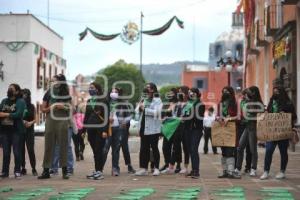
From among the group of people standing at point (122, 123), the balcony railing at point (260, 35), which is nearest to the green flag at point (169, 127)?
the group of people standing at point (122, 123)

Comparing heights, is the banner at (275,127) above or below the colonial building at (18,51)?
below

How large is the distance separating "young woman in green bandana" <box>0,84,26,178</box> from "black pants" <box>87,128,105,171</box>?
1397 millimetres

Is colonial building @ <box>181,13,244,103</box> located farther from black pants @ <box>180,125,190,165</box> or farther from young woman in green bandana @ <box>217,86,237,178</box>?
young woman in green bandana @ <box>217,86,237,178</box>

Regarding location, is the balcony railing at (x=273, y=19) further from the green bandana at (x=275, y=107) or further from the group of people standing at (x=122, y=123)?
the green bandana at (x=275, y=107)

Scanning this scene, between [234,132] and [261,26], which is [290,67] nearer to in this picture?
[261,26]

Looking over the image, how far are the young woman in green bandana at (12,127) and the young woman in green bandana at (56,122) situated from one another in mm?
602

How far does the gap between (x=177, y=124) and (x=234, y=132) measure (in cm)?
156

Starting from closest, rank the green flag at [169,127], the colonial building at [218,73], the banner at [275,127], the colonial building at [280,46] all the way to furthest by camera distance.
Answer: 1. the banner at [275,127]
2. the green flag at [169,127]
3. the colonial building at [280,46]
4. the colonial building at [218,73]

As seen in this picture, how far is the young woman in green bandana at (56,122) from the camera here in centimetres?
1246

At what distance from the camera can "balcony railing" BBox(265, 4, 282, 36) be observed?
26.5m

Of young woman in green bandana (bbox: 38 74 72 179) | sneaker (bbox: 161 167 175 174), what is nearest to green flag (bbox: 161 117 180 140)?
sneaker (bbox: 161 167 175 174)

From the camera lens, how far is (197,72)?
98.5 metres

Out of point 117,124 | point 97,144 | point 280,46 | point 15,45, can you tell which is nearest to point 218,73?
point 15,45

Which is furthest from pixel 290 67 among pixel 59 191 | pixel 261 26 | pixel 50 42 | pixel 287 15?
pixel 50 42
